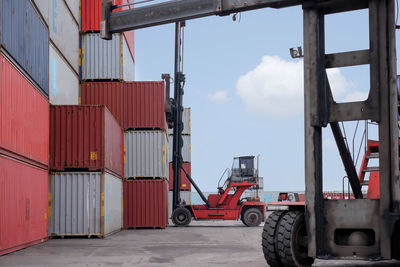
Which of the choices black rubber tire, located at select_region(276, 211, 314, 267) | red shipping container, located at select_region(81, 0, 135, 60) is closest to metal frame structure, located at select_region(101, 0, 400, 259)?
black rubber tire, located at select_region(276, 211, 314, 267)

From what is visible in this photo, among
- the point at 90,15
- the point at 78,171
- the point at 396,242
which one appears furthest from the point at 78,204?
the point at 396,242

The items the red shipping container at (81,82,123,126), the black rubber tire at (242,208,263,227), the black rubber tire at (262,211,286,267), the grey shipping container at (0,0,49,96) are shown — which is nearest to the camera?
the black rubber tire at (262,211,286,267)

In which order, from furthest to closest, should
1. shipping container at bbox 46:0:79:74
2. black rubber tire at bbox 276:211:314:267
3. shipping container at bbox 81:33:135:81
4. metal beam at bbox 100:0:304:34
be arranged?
shipping container at bbox 81:33:135:81 < shipping container at bbox 46:0:79:74 < metal beam at bbox 100:0:304:34 < black rubber tire at bbox 276:211:314:267

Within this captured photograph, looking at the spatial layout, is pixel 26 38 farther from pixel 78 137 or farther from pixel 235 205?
pixel 235 205

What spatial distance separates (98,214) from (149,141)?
7.50 m

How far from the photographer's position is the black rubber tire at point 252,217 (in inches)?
1160

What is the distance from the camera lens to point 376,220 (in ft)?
28.0

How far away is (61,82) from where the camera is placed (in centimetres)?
2244

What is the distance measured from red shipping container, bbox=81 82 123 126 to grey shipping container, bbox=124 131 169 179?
1129mm

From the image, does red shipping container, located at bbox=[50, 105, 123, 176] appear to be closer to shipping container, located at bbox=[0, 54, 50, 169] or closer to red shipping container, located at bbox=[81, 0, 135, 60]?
shipping container, located at bbox=[0, 54, 50, 169]

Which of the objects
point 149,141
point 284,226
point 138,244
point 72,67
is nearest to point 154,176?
point 149,141

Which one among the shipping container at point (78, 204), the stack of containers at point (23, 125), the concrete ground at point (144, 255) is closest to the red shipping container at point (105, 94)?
the shipping container at point (78, 204)

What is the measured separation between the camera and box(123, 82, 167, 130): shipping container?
26828mm

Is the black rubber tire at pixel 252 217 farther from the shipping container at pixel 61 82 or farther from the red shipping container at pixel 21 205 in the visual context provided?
the red shipping container at pixel 21 205
